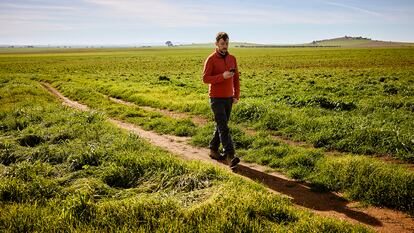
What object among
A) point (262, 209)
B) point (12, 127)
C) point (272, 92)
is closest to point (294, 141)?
point (262, 209)

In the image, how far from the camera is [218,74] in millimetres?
7730

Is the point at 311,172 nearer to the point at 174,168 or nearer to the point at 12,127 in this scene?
the point at 174,168

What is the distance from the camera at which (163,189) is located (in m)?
5.80

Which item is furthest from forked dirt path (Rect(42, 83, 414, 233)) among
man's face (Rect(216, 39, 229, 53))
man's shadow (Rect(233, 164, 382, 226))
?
man's face (Rect(216, 39, 229, 53))

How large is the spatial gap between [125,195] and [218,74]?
351cm

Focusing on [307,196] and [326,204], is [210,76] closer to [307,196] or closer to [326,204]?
[307,196]

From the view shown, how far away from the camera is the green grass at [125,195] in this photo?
14.8ft

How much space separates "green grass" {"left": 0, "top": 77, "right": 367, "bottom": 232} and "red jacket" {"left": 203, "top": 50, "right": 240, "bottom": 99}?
1.96m

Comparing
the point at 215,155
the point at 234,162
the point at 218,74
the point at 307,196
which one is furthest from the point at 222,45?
the point at 307,196

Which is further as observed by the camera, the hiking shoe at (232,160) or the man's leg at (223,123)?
the man's leg at (223,123)

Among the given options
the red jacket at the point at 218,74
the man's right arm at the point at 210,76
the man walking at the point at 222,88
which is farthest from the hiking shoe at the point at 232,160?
the man's right arm at the point at 210,76

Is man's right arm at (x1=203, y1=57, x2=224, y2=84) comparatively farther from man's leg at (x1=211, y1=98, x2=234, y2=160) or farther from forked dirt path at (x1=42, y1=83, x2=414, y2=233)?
forked dirt path at (x1=42, y1=83, x2=414, y2=233)

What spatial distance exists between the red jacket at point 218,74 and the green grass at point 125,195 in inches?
77.3

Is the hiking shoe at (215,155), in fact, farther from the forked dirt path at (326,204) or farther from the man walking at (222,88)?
the man walking at (222,88)
